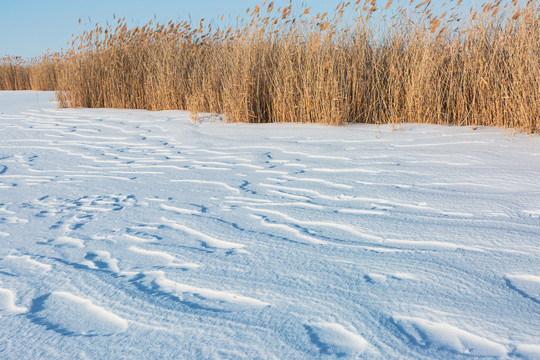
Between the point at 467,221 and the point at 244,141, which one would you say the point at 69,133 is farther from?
the point at 467,221

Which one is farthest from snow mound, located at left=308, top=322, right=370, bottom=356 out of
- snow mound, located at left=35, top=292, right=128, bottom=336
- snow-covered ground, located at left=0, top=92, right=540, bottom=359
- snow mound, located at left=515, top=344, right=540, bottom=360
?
snow mound, located at left=35, top=292, right=128, bottom=336

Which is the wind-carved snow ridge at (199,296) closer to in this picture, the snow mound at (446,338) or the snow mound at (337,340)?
the snow mound at (337,340)

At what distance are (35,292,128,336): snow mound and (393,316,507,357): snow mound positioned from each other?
2.43 ft

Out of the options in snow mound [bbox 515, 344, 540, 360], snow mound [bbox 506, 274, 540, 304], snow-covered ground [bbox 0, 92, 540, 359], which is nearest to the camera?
snow mound [bbox 515, 344, 540, 360]

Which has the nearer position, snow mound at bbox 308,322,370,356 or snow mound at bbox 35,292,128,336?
snow mound at bbox 308,322,370,356

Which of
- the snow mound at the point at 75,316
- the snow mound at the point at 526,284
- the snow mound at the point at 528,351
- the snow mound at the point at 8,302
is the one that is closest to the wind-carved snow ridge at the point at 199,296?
the snow mound at the point at 75,316

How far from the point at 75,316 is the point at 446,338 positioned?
988mm

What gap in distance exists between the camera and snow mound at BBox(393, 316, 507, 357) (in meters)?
1.06

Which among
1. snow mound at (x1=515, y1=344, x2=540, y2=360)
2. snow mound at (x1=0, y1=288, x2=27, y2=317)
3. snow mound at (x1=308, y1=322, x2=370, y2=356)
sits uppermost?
snow mound at (x1=0, y1=288, x2=27, y2=317)

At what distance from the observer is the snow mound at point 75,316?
1.20 metres

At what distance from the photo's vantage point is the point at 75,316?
1.27 m

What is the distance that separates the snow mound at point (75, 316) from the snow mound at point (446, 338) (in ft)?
2.43

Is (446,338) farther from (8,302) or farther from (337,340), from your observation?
(8,302)

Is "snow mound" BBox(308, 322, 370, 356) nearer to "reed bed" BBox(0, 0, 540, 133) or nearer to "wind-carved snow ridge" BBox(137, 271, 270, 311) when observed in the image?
"wind-carved snow ridge" BBox(137, 271, 270, 311)
